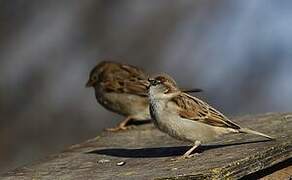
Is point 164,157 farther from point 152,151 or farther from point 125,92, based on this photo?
point 125,92

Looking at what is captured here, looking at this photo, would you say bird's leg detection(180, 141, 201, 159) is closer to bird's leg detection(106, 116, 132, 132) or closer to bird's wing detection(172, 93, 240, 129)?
bird's wing detection(172, 93, 240, 129)

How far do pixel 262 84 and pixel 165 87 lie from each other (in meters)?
8.14

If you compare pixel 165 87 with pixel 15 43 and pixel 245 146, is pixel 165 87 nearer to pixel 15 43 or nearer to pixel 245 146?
pixel 245 146

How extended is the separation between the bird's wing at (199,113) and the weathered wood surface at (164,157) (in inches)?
5.8

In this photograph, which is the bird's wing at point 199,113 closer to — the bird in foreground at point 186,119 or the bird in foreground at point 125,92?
Result: the bird in foreground at point 186,119

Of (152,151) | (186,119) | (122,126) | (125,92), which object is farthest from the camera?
(125,92)

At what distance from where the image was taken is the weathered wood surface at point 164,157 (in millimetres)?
5266

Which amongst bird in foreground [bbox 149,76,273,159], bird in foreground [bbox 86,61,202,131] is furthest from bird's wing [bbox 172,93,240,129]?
bird in foreground [bbox 86,61,202,131]

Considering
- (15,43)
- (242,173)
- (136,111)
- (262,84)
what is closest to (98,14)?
(15,43)

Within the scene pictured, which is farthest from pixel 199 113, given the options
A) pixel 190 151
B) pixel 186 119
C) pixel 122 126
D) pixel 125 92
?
pixel 125 92

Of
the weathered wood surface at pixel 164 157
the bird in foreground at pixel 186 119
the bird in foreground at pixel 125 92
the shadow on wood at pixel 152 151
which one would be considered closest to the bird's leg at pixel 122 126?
the bird in foreground at pixel 125 92

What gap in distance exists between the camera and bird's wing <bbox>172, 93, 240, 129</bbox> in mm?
6195

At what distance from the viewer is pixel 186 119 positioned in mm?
6180

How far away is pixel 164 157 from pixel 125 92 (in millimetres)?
3494
